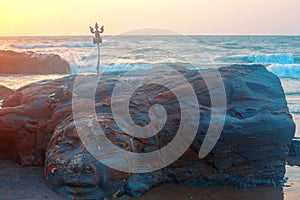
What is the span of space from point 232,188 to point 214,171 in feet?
1.07

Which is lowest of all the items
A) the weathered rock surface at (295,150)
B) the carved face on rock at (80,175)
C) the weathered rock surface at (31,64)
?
the weathered rock surface at (31,64)

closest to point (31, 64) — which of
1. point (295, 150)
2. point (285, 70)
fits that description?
point (285, 70)

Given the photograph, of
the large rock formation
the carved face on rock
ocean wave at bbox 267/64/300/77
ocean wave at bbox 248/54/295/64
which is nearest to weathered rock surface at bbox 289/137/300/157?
the large rock formation

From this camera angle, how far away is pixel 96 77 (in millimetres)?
6551

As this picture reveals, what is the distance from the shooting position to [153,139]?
189 inches

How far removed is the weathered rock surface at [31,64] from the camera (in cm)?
2335

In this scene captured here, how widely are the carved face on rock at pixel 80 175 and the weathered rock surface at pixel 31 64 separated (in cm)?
1981

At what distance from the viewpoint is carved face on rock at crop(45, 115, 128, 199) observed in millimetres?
4004

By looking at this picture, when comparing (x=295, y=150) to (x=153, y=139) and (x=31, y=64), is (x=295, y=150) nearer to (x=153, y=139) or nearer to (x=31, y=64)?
(x=153, y=139)

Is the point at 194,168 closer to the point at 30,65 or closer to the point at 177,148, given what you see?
the point at 177,148

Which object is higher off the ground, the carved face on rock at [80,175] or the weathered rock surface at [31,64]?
the carved face on rock at [80,175]

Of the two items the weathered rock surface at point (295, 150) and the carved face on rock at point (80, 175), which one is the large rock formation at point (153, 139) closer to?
the carved face on rock at point (80, 175)

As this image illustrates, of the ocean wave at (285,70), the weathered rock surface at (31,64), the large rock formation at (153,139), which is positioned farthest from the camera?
the weathered rock surface at (31,64)

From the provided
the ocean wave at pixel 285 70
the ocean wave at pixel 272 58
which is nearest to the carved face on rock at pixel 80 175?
the ocean wave at pixel 285 70
